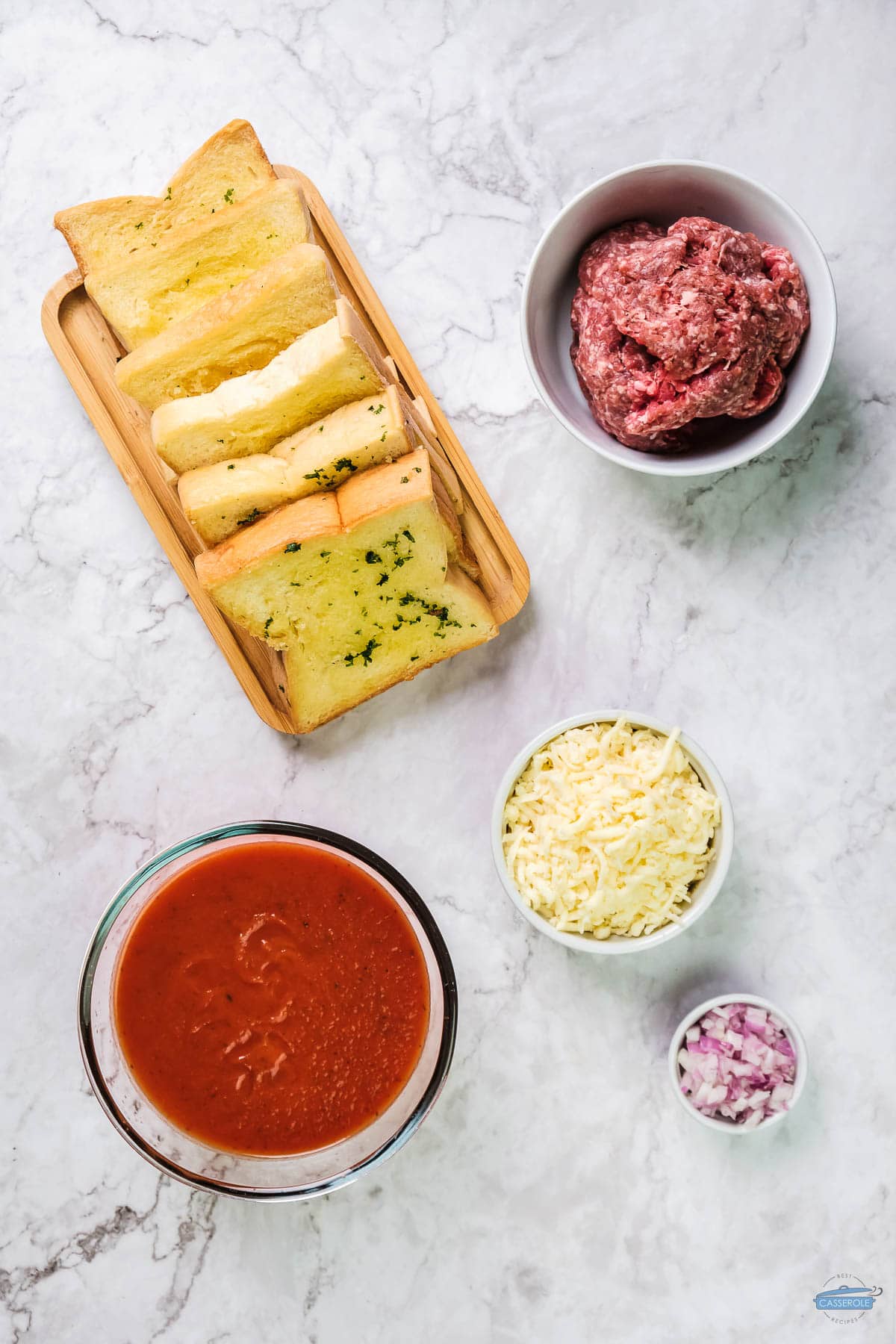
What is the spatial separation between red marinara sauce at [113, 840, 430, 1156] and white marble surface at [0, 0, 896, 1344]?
11.8 inches

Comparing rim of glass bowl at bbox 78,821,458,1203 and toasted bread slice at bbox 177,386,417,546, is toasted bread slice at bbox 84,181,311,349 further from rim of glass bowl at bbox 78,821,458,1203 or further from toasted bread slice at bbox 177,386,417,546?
rim of glass bowl at bbox 78,821,458,1203

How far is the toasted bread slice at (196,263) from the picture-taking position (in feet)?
7.42

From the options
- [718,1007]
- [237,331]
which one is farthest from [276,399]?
[718,1007]

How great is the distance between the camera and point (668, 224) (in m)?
2.29

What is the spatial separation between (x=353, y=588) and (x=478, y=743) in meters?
0.54

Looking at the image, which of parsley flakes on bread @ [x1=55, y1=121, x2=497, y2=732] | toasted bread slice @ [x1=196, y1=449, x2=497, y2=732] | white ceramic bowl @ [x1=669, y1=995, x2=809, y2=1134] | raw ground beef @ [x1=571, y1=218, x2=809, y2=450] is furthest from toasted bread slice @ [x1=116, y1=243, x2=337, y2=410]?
white ceramic bowl @ [x1=669, y1=995, x2=809, y2=1134]

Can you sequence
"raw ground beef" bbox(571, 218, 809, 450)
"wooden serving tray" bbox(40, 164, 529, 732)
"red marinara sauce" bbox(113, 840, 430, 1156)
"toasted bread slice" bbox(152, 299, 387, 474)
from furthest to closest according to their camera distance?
1. "wooden serving tray" bbox(40, 164, 529, 732)
2. "red marinara sauce" bbox(113, 840, 430, 1156)
3. "toasted bread slice" bbox(152, 299, 387, 474)
4. "raw ground beef" bbox(571, 218, 809, 450)

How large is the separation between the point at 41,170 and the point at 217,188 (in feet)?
1.79

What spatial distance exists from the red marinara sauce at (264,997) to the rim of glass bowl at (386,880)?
45mm

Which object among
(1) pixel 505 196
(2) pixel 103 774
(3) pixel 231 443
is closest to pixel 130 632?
(2) pixel 103 774

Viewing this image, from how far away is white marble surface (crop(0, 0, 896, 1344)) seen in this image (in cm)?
253

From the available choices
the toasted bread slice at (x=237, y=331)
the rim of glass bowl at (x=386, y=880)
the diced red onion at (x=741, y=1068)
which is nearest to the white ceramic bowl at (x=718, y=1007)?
the diced red onion at (x=741, y=1068)

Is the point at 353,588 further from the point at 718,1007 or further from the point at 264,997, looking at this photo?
the point at 718,1007

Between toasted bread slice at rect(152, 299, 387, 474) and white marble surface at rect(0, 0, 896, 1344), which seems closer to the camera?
toasted bread slice at rect(152, 299, 387, 474)
